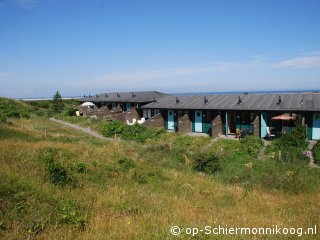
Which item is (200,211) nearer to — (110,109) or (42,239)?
(42,239)

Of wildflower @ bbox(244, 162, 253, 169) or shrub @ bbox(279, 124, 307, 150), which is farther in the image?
shrub @ bbox(279, 124, 307, 150)

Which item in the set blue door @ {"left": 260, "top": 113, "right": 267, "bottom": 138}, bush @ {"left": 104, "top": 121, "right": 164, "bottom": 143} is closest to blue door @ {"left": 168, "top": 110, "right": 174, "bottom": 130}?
bush @ {"left": 104, "top": 121, "right": 164, "bottom": 143}

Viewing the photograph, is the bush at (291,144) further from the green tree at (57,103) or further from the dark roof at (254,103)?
the green tree at (57,103)

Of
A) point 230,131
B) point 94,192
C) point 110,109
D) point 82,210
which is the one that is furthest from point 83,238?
point 110,109

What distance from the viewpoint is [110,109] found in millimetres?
50531

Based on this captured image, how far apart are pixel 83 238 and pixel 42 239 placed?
0.75 meters

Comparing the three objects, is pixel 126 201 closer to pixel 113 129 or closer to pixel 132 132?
pixel 132 132

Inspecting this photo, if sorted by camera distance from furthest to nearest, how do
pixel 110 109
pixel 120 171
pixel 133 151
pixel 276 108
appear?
1. pixel 110 109
2. pixel 276 108
3. pixel 133 151
4. pixel 120 171

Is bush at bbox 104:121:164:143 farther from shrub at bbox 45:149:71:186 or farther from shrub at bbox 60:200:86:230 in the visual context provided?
shrub at bbox 60:200:86:230

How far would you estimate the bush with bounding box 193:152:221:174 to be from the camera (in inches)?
682

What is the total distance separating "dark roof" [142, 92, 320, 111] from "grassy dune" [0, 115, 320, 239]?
10.8m

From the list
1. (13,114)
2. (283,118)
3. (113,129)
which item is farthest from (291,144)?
(13,114)

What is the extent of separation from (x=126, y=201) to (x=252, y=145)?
1687cm

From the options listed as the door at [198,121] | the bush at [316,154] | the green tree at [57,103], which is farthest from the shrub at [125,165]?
the green tree at [57,103]
